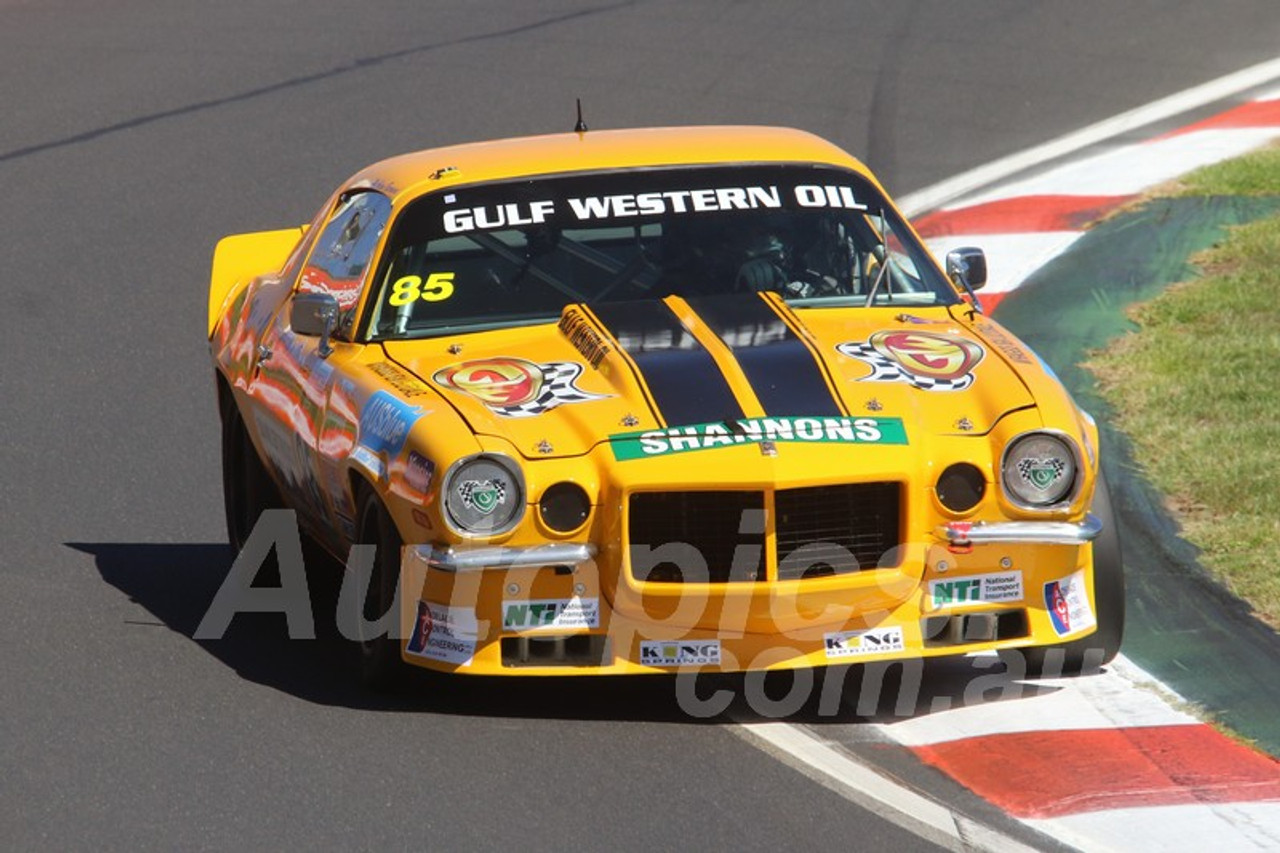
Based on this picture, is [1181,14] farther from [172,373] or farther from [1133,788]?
[1133,788]

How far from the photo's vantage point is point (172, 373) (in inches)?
413

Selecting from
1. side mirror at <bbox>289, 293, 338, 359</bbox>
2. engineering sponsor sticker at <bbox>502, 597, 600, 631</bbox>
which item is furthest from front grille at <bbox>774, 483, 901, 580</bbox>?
side mirror at <bbox>289, 293, 338, 359</bbox>

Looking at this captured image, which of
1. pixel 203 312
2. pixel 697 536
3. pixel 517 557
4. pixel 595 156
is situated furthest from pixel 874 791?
pixel 203 312

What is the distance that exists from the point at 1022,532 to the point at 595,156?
80.6 inches

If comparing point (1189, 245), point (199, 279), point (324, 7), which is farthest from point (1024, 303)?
point (324, 7)

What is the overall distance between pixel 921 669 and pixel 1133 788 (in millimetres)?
1049

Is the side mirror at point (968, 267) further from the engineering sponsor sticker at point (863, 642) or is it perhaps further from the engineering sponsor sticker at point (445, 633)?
the engineering sponsor sticker at point (445, 633)

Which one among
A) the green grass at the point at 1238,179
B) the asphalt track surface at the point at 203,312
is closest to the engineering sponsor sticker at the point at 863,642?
the asphalt track surface at the point at 203,312

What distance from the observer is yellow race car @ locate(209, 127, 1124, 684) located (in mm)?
5746

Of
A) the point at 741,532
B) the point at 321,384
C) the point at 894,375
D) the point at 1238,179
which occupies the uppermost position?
the point at 1238,179

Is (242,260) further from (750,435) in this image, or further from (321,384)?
(750,435)

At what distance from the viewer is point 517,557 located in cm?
571

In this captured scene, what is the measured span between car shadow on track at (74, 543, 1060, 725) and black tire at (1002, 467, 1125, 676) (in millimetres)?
79

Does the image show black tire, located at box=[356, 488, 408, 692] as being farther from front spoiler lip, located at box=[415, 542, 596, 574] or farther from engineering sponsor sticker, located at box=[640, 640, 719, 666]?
engineering sponsor sticker, located at box=[640, 640, 719, 666]
